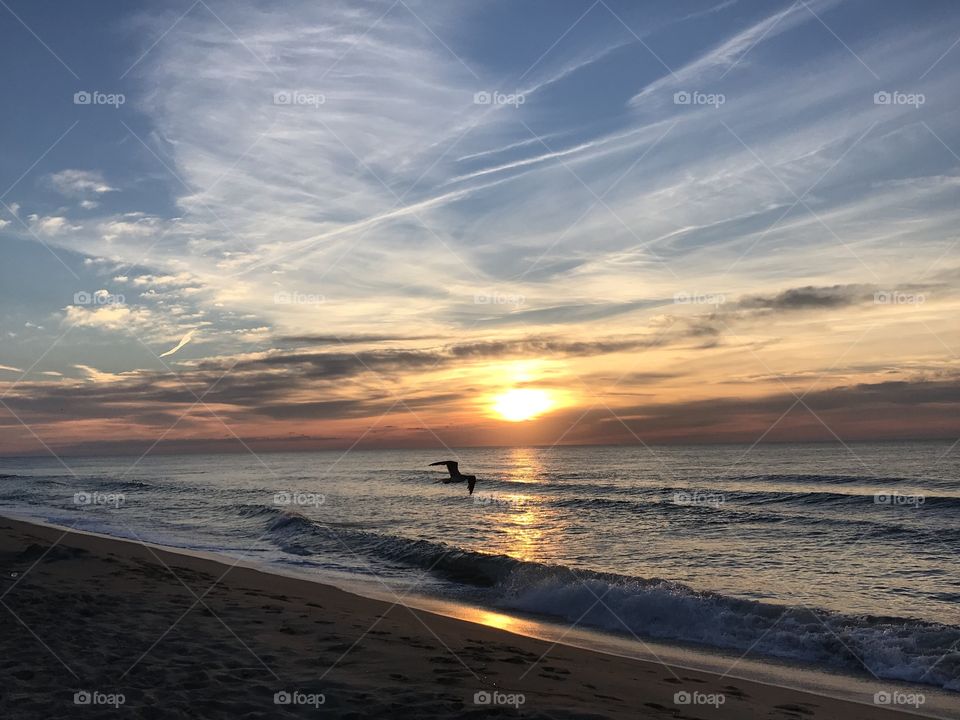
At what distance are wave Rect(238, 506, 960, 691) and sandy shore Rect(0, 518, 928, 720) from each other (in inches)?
114

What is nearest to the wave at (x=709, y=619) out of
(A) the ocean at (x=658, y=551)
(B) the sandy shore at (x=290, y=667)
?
(A) the ocean at (x=658, y=551)

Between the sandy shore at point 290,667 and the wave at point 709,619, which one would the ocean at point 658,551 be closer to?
the wave at point 709,619

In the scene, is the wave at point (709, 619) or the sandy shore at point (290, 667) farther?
the wave at point (709, 619)

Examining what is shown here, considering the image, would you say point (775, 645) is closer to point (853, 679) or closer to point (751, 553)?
point (853, 679)

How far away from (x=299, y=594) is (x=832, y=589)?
13.9 metres

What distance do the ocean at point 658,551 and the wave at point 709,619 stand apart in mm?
47

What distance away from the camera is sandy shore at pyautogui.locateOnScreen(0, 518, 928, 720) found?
734cm

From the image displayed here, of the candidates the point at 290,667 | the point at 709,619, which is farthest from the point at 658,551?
the point at 290,667

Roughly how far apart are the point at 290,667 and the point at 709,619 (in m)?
9.80

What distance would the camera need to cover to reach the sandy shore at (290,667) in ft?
24.1

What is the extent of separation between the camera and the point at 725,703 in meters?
9.23

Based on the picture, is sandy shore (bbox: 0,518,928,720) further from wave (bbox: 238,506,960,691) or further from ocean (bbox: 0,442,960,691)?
ocean (bbox: 0,442,960,691)

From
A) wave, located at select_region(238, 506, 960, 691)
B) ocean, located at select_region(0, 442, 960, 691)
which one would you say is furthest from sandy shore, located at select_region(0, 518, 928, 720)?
ocean, located at select_region(0, 442, 960, 691)

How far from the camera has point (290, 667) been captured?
8859 mm
